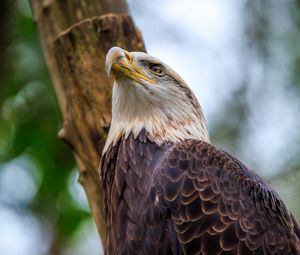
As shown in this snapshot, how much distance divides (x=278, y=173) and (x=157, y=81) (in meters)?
2.59

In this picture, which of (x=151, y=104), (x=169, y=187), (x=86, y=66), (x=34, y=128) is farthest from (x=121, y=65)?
(x=34, y=128)

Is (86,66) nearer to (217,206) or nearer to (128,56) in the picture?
(128,56)

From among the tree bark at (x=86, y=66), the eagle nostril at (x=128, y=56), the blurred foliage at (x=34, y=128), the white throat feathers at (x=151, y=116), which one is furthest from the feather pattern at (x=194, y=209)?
the blurred foliage at (x=34, y=128)

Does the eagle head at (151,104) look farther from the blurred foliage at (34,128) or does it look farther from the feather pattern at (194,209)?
the blurred foliage at (34,128)

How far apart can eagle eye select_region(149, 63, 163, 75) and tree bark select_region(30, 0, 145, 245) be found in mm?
472

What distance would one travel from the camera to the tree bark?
655cm

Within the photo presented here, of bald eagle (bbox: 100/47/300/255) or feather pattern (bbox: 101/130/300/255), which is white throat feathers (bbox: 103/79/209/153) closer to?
bald eagle (bbox: 100/47/300/255)

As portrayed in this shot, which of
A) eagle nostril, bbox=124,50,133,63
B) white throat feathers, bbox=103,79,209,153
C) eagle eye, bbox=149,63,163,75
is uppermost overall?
eagle eye, bbox=149,63,163,75

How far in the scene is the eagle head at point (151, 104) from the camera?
6.21m

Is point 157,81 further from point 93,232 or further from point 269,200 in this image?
point 93,232

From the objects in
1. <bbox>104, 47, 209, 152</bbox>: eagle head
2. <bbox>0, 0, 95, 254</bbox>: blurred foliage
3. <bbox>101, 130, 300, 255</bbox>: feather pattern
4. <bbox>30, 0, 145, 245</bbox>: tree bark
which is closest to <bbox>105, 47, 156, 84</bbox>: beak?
<bbox>104, 47, 209, 152</bbox>: eagle head

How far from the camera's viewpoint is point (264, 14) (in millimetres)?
9406

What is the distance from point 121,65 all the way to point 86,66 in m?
0.74

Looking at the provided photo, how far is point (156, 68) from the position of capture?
644 cm
